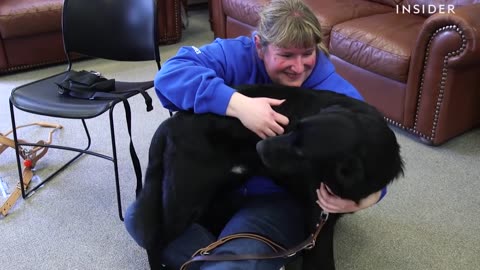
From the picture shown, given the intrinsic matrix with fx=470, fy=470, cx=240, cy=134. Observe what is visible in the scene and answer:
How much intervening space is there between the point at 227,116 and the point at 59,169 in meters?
1.21

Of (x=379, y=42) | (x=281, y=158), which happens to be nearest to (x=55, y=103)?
(x=281, y=158)

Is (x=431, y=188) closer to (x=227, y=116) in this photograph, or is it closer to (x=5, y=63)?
(x=227, y=116)

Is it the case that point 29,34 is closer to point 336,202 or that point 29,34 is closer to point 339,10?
point 339,10

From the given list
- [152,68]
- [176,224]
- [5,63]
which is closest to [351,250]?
[176,224]

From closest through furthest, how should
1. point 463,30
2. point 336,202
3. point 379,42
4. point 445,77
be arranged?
point 336,202
point 463,30
point 445,77
point 379,42

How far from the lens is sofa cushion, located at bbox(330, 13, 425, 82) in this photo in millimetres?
2111

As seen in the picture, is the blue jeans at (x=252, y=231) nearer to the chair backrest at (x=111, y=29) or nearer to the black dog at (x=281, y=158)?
the black dog at (x=281, y=158)

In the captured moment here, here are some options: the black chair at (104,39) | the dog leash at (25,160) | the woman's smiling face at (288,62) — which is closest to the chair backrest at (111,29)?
the black chair at (104,39)

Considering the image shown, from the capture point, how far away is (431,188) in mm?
1902

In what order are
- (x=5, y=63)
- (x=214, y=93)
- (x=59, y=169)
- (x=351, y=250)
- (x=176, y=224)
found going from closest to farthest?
(x=214, y=93) → (x=176, y=224) → (x=351, y=250) → (x=59, y=169) → (x=5, y=63)

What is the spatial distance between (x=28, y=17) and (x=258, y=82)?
222 centimetres

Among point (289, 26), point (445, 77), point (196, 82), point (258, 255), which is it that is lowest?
point (258, 255)

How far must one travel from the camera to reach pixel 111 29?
1931 mm

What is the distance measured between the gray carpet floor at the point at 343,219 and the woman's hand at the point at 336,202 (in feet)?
1.62
